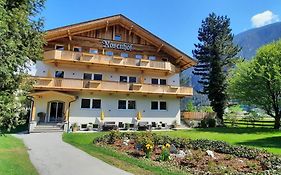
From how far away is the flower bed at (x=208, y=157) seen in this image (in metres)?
9.21

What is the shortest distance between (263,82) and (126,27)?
58.3ft

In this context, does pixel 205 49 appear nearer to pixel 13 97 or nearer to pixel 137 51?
pixel 137 51

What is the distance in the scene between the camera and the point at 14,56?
627 centimetres

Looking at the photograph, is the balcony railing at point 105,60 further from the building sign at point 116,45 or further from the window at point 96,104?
the window at point 96,104

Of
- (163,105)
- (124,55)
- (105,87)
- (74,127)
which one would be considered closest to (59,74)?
(105,87)

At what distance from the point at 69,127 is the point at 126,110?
701 cm

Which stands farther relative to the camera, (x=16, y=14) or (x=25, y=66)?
(x=25, y=66)

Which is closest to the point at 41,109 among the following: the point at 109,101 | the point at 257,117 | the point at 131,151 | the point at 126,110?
the point at 109,101

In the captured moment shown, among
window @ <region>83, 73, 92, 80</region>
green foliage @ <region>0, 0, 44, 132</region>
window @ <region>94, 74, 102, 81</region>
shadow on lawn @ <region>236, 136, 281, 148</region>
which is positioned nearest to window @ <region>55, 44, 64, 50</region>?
window @ <region>83, 73, 92, 80</region>

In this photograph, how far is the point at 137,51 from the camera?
31953 mm

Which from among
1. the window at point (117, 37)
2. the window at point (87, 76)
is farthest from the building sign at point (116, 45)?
the window at point (87, 76)

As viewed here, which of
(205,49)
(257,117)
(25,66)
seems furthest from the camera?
(205,49)

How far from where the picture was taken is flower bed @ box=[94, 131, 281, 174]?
921 centimetres

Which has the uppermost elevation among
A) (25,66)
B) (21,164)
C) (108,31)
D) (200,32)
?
(200,32)
